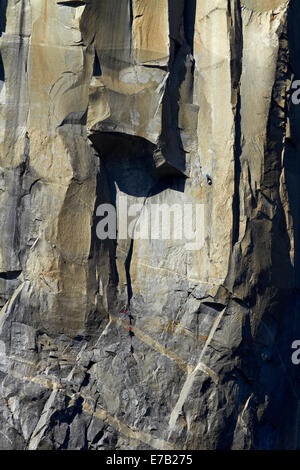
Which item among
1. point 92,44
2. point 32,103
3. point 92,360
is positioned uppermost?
point 92,44

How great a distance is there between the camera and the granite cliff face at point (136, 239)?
40.8ft

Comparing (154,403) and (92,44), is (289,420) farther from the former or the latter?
(92,44)

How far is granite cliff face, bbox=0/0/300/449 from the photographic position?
40.8 feet

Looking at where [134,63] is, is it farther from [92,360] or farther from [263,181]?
[92,360]

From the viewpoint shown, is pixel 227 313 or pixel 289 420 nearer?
pixel 227 313

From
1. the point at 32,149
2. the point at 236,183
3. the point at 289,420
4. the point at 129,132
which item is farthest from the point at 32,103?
the point at 289,420

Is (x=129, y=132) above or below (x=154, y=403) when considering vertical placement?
above

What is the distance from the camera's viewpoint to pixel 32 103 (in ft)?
41.7

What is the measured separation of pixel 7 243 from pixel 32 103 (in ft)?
7.09

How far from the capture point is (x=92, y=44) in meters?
12.7

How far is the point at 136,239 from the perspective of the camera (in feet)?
42.8

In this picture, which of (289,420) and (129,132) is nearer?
(129,132)

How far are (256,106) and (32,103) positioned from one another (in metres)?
3.49

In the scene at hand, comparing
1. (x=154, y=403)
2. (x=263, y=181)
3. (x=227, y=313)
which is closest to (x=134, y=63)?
(x=263, y=181)
